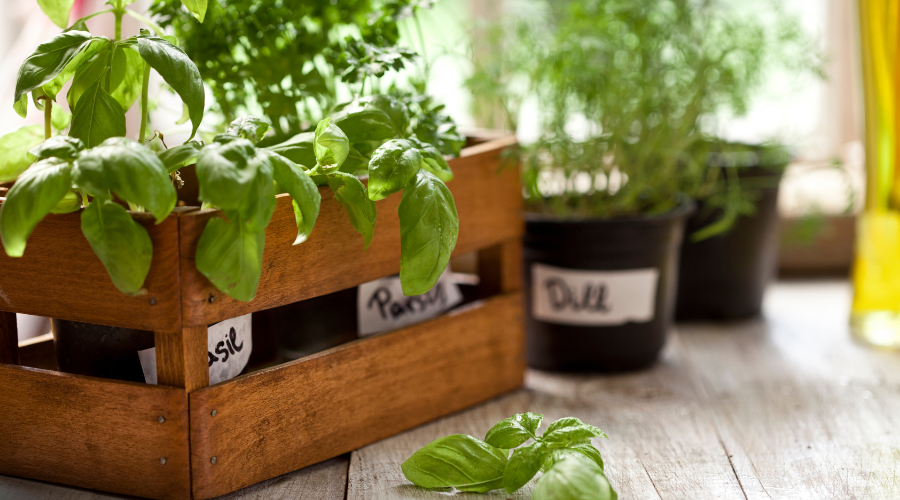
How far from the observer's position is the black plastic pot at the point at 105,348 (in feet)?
2.11

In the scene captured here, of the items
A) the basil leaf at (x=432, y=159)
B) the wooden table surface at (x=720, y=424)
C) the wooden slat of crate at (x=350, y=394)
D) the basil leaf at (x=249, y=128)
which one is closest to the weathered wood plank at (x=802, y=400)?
the wooden table surface at (x=720, y=424)

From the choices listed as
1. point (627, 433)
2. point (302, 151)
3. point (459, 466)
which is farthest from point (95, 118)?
point (627, 433)

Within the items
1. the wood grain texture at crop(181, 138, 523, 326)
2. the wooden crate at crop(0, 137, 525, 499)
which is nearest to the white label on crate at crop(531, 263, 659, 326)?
the wood grain texture at crop(181, 138, 523, 326)

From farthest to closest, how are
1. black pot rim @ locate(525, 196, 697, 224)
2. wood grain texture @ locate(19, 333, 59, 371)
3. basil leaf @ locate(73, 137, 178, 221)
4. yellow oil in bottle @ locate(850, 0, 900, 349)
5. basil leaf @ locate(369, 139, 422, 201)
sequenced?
yellow oil in bottle @ locate(850, 0, 900, 349) < black pot rim @ locate(525, 196, 697, 224) < wood grain texture @ locate(19, 333, 59, 371) < basil leaf @ locate(369, 139, 422, 201) < basil leaf @ locate(73, 137, 178, 221)

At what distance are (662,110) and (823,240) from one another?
0.56m

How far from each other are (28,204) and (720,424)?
2.09 feet

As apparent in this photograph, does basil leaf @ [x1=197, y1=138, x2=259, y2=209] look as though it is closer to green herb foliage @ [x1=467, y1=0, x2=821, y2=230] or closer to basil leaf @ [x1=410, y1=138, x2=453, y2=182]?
basil leaf @ [x1=410, y1=138, x2=453, y2=182]

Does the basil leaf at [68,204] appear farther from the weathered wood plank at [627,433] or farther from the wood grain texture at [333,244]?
the weathered wood plank at [627,433]

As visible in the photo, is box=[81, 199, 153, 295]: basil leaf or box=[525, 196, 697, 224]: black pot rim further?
box=[525, 196, 697, 224]: black pot rim

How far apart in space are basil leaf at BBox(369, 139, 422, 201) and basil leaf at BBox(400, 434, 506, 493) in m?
0.20

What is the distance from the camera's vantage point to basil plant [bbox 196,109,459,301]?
21.2 inches

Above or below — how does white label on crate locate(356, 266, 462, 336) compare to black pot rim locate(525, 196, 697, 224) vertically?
below

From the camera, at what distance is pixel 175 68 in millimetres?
573

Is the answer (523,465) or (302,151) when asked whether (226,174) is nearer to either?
(302,151)
